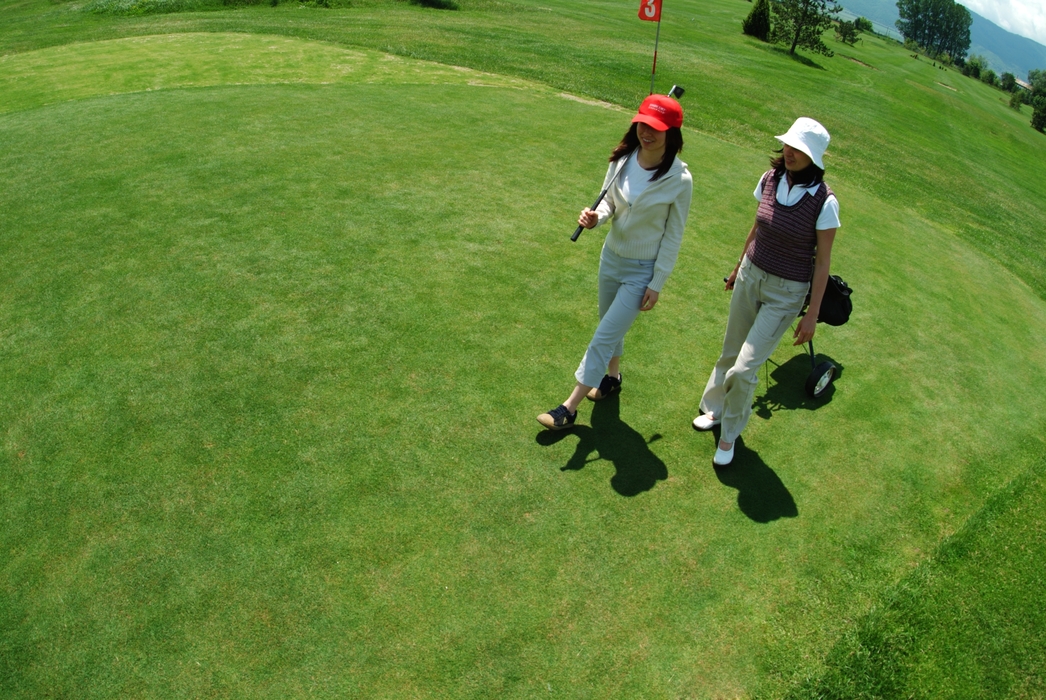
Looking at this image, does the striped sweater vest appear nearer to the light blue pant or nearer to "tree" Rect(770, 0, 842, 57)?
the light blue pant

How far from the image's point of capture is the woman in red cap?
155 inches

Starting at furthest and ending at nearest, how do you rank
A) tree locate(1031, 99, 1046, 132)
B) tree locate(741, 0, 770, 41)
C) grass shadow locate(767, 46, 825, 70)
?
tree locate(1031, 99, 1046, 132) < tree locate(741, 0, 770, 41) < grass shadow locate(767, 46, 825, 70)

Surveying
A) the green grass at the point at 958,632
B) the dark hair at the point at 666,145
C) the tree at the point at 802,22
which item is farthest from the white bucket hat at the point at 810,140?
the tree at the point at 802,22

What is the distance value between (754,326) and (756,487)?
1.12m

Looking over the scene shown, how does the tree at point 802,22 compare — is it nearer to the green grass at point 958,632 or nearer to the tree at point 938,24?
the green grass at point 958,632

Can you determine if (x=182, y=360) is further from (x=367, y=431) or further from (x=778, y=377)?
(x=778, y=377)

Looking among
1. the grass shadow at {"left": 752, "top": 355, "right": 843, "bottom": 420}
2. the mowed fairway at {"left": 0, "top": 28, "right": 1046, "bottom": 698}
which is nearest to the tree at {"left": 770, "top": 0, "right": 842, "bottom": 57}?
the mowed fairway at {"left": 0, "top": 28, "right": 1046, "bottom": 698}

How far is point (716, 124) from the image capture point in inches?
574

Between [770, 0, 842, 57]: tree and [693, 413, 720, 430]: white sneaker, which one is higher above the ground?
[770, 0, 842, 57]: tree

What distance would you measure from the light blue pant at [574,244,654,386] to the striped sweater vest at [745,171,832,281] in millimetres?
768

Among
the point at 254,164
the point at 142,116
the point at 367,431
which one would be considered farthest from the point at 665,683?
the point at 142,116

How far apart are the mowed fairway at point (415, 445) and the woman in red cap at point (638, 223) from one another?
673 mm

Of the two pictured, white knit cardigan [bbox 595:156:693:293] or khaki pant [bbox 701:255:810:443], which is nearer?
white knit cardigan [bbox 595:156:693:293]

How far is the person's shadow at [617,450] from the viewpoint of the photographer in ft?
14.2
